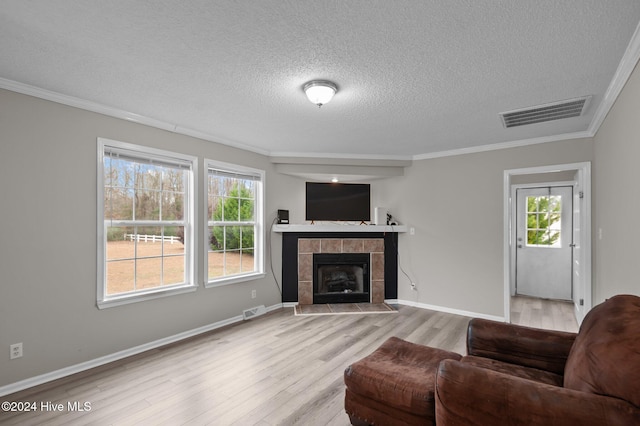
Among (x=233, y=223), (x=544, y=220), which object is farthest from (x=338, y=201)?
(x=544, y=220)

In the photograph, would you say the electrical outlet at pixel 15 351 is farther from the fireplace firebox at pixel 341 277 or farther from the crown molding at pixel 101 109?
the fireplace firebox at pixel 341 277

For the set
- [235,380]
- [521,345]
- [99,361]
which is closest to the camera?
[521,345]

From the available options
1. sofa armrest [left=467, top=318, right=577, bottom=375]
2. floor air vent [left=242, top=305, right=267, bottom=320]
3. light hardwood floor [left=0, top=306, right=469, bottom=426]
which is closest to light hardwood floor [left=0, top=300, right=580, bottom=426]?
light hardwood floor [left=0, top=306, right=469, bottom=426]

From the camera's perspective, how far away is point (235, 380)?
2613 millimetres

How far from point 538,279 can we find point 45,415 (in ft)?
22.5

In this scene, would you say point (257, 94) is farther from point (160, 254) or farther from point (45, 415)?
point (45, 415)

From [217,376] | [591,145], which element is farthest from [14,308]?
[591,145]

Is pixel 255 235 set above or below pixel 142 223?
below

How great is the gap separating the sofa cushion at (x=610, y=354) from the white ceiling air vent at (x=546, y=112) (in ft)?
6.63

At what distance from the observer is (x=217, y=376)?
2680 mm

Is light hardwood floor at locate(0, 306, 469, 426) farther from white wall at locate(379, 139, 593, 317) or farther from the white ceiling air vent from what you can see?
the white ceiling air vent

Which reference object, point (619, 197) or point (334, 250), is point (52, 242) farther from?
point (619, 197)

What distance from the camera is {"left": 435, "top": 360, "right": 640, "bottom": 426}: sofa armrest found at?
1154mm

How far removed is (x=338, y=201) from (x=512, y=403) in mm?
4155
